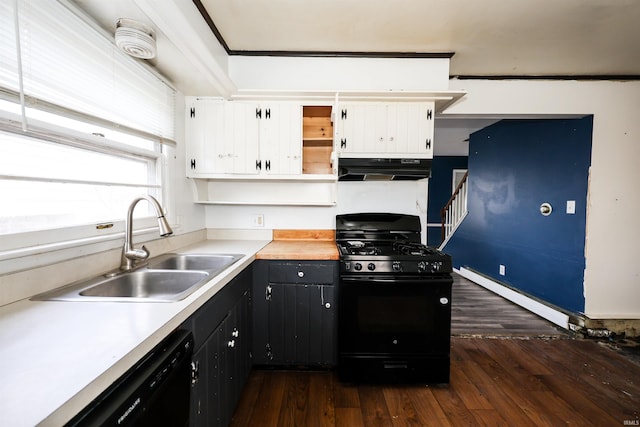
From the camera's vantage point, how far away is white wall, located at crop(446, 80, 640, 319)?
2.68 m

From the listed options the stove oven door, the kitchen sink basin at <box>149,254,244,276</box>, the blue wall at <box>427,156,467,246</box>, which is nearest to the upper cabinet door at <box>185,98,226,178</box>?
the kitchen sink basin at <box>149,254,244,276</box>

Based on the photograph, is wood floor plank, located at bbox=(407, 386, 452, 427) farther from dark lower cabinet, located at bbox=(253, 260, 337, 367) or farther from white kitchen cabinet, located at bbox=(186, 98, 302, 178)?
white kitchen cabinet, located at bbox=(186, 98, 302, 178)

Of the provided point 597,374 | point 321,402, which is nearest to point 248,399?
point 321,402

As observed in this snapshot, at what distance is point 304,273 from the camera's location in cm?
198

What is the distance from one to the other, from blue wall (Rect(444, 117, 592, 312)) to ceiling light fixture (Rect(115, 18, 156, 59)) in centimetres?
380

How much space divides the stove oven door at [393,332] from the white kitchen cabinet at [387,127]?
41.2 inches

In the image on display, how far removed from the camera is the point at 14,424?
0.47 meters

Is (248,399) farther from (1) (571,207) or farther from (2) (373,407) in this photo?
(1) (571,207)

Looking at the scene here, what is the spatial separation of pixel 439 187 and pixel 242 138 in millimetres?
5785

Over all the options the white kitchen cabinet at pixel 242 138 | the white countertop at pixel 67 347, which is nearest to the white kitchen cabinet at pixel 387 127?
the white kitchen cabinet at pixel 242 138

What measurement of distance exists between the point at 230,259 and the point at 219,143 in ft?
3.30

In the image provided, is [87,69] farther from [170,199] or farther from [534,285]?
[534,285]

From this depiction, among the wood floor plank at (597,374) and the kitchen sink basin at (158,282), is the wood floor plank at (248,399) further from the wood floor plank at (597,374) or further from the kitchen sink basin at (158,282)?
the wood floor plank at (597,374)

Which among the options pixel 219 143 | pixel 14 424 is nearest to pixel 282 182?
pixel 219 143
